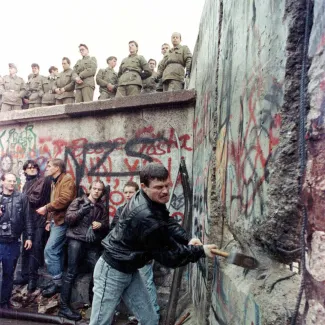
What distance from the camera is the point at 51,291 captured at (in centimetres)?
492

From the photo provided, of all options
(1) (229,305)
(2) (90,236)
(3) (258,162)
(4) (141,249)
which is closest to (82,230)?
(2) (90,236)

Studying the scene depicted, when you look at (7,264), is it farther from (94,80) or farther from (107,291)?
(94,80)

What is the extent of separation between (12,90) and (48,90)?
139 centimetres

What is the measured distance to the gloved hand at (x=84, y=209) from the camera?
4.71m

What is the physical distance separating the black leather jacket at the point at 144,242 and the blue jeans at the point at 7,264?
255 centimetres

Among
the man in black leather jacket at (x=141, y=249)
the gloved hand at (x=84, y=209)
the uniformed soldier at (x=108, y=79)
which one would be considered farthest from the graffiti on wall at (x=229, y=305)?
the uniformed soldier at (x=108, y=79)

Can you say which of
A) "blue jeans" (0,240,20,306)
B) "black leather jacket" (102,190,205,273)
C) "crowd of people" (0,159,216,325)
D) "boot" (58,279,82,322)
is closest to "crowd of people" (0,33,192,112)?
"crowd of people" (0,159,216,325)

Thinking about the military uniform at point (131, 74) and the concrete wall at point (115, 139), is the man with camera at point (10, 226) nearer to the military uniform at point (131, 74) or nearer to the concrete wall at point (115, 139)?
the concrete wall at point (115, 139)

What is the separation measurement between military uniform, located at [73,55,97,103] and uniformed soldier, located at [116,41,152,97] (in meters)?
0.88

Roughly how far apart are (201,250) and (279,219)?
1.11 m

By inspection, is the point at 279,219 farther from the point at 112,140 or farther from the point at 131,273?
the point at 112,140

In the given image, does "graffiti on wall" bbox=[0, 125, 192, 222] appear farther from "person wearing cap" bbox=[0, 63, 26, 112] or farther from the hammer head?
"person wearing cap" bbox=[0, 63, 26, 112]

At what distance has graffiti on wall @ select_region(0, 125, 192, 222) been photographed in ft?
17.1

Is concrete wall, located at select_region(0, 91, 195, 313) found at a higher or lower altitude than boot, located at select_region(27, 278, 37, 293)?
higher
